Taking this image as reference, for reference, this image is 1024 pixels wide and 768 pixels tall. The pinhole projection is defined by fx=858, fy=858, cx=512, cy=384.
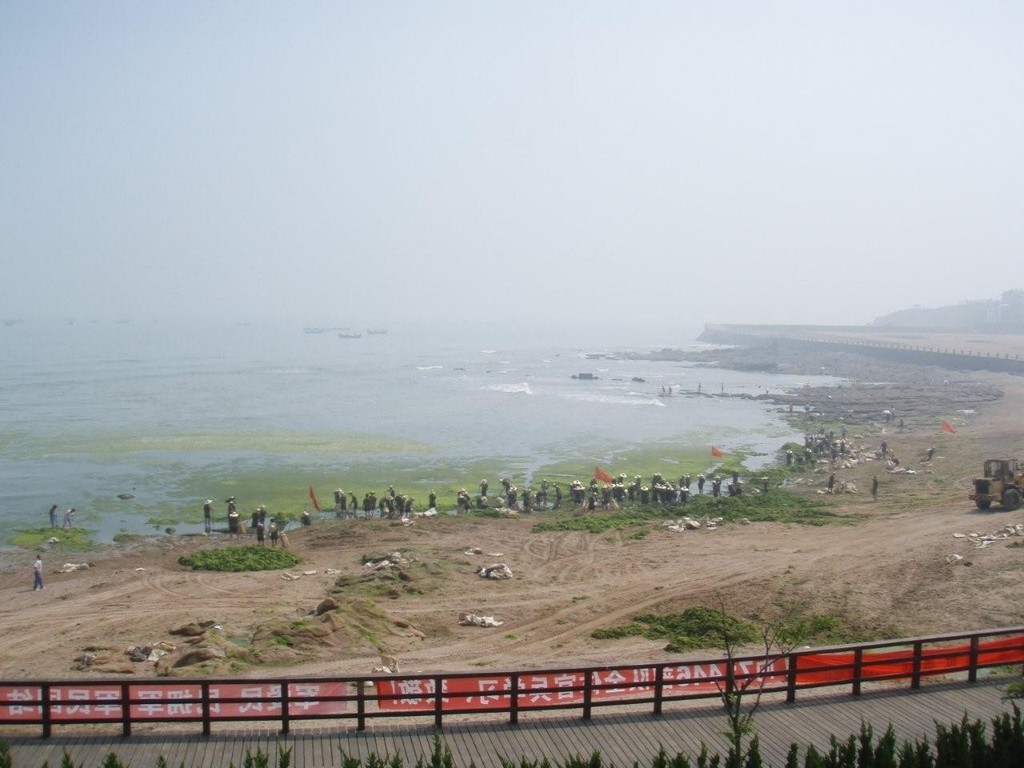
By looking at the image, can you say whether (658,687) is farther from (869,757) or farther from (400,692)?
(400,692)

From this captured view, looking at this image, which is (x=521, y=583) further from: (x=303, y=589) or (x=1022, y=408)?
(x=1022, y=408)

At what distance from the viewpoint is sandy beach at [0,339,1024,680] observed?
1845 centimetres

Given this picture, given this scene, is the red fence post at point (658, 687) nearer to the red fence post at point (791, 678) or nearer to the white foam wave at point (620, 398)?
the red fence post at point (791, 678)

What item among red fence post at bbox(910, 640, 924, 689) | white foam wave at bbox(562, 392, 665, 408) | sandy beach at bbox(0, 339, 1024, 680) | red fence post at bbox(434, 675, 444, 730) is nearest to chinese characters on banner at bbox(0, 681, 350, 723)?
red fence post at bbox(434, 675, 444, 730)

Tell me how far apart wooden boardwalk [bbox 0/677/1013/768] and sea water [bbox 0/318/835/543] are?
27.0 metres

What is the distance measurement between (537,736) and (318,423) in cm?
5918

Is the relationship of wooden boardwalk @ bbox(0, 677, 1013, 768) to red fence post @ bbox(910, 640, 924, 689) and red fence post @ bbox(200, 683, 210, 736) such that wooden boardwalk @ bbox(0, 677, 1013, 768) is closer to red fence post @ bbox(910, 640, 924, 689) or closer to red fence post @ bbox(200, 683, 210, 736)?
red fence post @ bbox(200, 683, 210, 736)

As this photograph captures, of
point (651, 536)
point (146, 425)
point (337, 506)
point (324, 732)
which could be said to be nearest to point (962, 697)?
point (324, 732)

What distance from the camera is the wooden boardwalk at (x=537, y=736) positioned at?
10109 millimetres

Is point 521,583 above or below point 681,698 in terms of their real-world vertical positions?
below

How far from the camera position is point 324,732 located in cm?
1065

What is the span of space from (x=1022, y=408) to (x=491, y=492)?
48386mm

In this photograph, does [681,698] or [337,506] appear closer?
[681,698]

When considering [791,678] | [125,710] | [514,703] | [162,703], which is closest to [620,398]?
[791,678]
